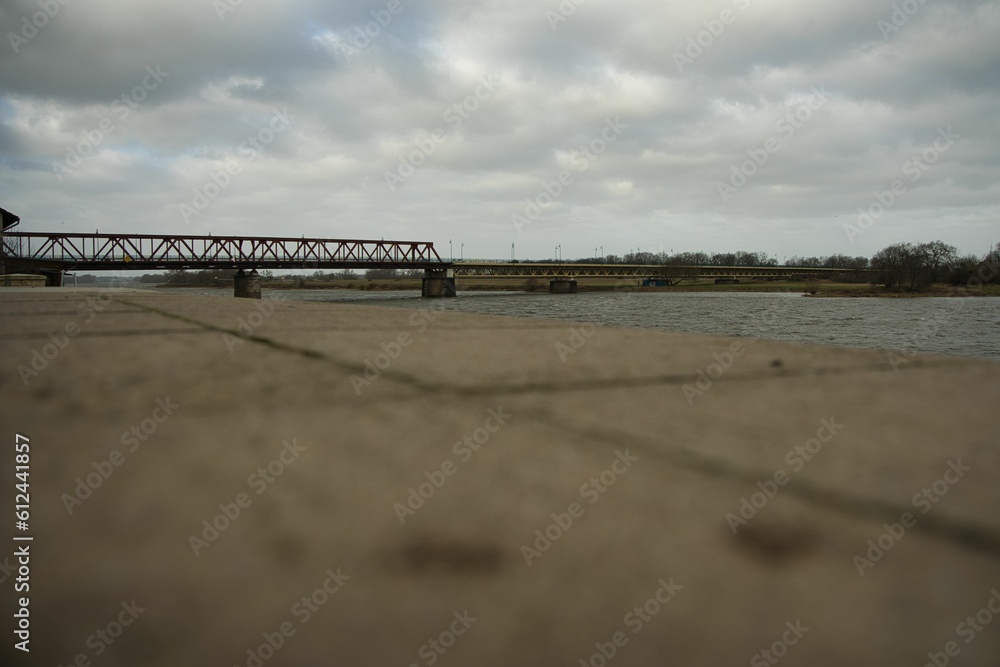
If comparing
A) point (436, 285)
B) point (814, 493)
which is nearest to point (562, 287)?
point (436, 285)

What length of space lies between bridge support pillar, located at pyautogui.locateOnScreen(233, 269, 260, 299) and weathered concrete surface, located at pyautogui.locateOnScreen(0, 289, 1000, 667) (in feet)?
193

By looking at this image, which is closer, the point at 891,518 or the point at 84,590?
the point at 84,590

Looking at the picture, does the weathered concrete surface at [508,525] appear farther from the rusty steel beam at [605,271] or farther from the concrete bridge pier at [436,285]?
the rusty steel beam at [605,271]

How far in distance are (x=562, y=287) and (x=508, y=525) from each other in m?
82.0

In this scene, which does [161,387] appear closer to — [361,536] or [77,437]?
[77,437]

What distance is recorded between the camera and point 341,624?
447 mm

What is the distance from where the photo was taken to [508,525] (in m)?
0.59

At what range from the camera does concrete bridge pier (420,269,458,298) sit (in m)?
69.7

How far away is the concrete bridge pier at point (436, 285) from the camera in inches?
2744

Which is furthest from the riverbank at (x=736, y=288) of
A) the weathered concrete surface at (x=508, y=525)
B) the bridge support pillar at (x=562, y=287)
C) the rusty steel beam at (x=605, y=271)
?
the weathered concrete surface at (x=508, y=525)

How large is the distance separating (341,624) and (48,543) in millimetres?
317

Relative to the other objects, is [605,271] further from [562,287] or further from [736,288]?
[736,288]

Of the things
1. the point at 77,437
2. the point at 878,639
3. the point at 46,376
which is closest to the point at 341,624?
the point at 878,639

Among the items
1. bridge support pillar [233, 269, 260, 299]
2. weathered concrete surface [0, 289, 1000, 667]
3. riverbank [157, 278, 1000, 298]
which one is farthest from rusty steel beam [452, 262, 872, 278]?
weathered concrete surface [0, 289, 1000, 667]
